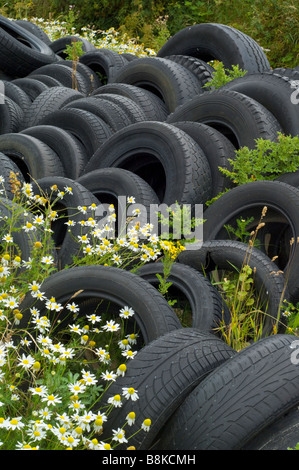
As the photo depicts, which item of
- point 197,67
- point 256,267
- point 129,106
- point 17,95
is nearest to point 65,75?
point 17,95

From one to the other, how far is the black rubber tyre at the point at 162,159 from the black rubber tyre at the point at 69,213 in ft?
2.49

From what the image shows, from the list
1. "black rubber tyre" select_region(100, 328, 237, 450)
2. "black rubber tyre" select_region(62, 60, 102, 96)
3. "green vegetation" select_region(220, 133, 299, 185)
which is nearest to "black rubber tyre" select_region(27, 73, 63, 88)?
"black rubber tyre" select_region(62, 60, 102, 96)

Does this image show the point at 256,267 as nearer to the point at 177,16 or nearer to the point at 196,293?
the point at 196,293

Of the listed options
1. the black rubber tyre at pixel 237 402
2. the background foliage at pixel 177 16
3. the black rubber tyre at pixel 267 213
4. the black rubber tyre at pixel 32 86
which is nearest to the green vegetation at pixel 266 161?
the black rubber tyre at pixel 267 213

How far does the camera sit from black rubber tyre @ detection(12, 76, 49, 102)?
793 cm

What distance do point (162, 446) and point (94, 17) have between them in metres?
13.6

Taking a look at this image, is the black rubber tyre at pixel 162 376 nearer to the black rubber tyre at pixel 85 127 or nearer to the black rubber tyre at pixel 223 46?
the black rubber tyre at pixel 85 127

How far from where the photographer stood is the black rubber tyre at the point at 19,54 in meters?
8.77

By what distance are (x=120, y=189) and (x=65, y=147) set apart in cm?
128

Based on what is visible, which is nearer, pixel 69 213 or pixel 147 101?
pixel 69 213

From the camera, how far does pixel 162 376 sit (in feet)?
9.10

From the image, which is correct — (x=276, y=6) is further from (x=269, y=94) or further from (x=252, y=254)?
(x=252, y=254)

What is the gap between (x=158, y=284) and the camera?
4.08m

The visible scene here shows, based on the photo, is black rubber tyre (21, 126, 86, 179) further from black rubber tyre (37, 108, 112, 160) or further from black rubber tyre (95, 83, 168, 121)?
black rubber tyre (95, 83, 168, 121)
